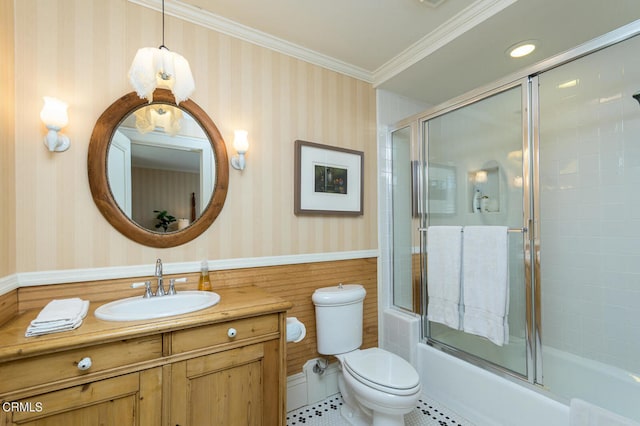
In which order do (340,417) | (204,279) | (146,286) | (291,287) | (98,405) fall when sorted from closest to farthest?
(98,405) → (146,286) → (204,279) → (340,417) → (291,287)

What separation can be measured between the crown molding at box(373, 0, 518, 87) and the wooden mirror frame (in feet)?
4.60

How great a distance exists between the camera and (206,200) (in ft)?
5.36

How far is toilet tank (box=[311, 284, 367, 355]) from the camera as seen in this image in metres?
1.83

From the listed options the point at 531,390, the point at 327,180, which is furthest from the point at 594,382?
the point at 327,180

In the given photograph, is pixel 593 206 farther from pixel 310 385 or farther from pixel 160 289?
pixel 160 289

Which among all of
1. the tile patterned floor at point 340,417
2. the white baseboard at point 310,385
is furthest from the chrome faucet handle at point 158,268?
the tile patterned floor at point 340,417

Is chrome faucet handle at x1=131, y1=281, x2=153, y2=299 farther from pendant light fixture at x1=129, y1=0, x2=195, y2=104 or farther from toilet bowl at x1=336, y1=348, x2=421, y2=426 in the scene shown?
toilet bowl at x1=336, y1=348, x2=421, y2=426

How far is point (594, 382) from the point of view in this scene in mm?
1703

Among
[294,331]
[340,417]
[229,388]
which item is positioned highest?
[294,331]

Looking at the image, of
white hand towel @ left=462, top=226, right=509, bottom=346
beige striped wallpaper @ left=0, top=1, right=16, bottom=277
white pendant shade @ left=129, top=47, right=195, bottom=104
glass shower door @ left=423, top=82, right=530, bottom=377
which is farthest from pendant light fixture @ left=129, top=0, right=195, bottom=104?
white hand towel @ left=462, top=226, right=509, bottom=346

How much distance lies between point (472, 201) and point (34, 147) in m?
2.62

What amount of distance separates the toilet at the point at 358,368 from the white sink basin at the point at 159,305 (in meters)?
Answer: 0.72

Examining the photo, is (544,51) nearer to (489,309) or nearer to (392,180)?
(392,180)

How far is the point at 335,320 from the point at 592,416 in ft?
4.13
